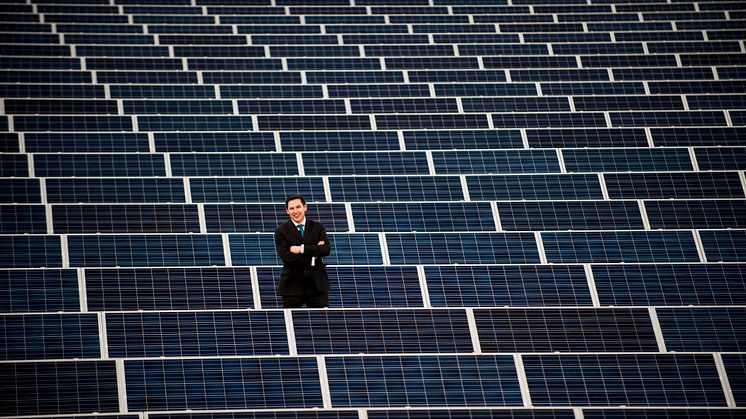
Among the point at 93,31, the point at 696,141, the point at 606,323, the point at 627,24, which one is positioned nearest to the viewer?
the point at 606,323

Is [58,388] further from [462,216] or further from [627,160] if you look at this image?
[627,160]

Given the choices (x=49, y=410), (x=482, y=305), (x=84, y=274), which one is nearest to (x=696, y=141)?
(x=482, y=305)

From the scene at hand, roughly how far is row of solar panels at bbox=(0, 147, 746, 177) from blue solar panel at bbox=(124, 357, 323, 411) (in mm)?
6535

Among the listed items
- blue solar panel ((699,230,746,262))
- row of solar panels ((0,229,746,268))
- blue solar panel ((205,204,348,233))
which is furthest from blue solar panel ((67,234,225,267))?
blue solar panel ((699,230,746,262))

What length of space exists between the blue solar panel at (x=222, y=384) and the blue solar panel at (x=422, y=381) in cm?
27

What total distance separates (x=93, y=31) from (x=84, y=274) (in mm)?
12488

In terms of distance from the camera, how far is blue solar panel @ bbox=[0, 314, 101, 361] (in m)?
10.2

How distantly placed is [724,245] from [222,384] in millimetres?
6592

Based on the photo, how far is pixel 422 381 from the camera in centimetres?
975

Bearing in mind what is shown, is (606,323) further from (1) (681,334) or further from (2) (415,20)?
(2) (415,20)

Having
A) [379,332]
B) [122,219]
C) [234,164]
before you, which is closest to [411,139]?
[234,164]

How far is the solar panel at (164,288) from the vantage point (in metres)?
11.5

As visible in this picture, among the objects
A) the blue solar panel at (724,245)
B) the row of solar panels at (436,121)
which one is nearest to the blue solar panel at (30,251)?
the row of solar panels at (436,121)

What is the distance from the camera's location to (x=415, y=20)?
975 inches
